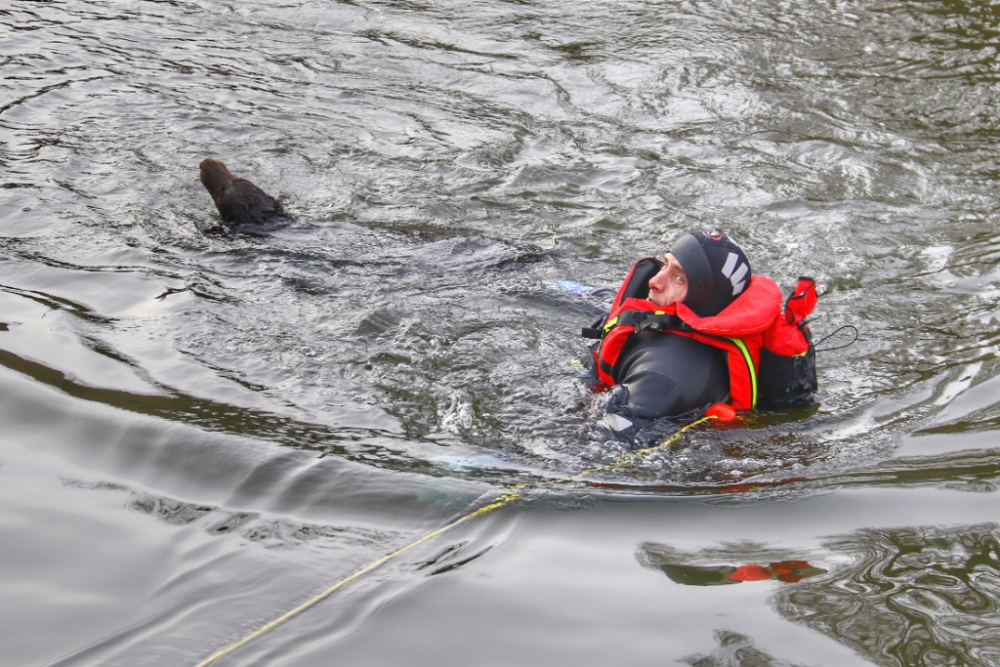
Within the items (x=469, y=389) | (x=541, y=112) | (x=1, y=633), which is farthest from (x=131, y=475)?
(x=541, y=112)

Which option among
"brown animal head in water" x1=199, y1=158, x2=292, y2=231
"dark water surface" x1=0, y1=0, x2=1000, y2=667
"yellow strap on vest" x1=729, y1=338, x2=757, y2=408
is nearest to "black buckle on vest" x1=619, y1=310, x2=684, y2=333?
"yellow strap on vest" x1=729, y1=338, x2=757, y2=408

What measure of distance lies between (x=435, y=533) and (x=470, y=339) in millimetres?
2054

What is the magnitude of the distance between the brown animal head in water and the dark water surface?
0.18 m

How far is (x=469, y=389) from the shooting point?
4.72m

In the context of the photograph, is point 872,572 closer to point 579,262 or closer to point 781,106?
point 579,262

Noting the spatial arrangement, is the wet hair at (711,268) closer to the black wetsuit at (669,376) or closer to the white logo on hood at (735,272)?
the white logo on hood at (735,272)

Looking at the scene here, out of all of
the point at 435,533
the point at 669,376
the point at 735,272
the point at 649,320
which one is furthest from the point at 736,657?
the point at 735,272

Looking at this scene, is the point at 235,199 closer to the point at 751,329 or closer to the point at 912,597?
the point at 751,329

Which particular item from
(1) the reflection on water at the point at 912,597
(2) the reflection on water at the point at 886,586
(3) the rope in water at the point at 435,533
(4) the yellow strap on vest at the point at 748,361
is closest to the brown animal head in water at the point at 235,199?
(3) the rope in water at the point at 435,533

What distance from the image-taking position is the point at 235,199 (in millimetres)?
6320

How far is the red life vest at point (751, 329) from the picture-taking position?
4.09 meters

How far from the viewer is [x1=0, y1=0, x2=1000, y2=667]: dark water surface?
115 inches

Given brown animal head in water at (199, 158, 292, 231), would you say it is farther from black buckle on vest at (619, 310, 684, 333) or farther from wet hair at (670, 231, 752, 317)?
wet hair at (670, 231, 752, 317)

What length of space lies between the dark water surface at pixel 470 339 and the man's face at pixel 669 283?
0.61 meters
